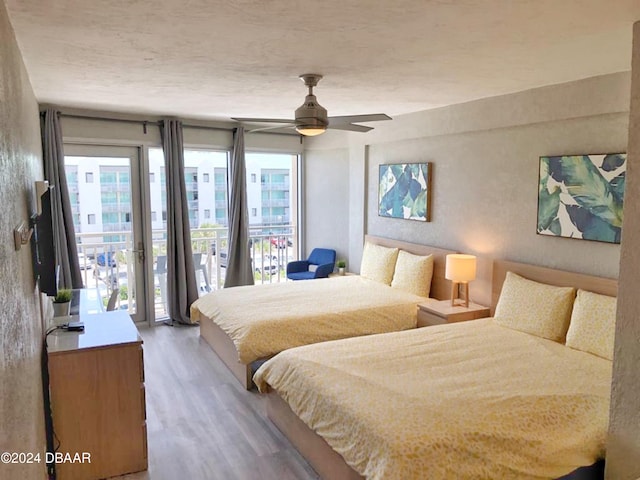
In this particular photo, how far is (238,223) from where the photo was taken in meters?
6.16

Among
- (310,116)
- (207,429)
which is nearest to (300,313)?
(207,429)

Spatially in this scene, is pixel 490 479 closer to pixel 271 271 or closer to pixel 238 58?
pixel 238 58

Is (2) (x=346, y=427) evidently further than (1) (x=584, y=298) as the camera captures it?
No

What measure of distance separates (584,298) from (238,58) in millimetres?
2827

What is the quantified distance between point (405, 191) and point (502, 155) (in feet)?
4.37

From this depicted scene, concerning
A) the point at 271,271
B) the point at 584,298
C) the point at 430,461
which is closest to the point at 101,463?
the point at 430,461

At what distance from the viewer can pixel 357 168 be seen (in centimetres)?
605

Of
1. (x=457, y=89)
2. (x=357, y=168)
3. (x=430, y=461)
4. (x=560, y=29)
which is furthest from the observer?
(x=357, y=168)

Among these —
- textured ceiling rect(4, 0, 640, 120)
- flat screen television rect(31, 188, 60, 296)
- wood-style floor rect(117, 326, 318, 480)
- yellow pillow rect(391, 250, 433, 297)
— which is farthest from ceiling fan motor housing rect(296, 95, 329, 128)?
wood-style floor rect(117, 326, 318, 480)

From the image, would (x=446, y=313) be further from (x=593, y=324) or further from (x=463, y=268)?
(x=593, y=324)

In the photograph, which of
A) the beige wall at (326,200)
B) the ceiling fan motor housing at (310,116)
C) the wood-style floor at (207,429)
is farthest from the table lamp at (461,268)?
the beige wall at (326,200)

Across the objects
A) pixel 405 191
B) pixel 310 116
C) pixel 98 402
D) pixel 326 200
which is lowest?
pixel 98 402

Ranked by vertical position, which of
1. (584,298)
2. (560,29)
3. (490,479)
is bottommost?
(490,479)

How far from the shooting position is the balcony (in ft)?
18.6
